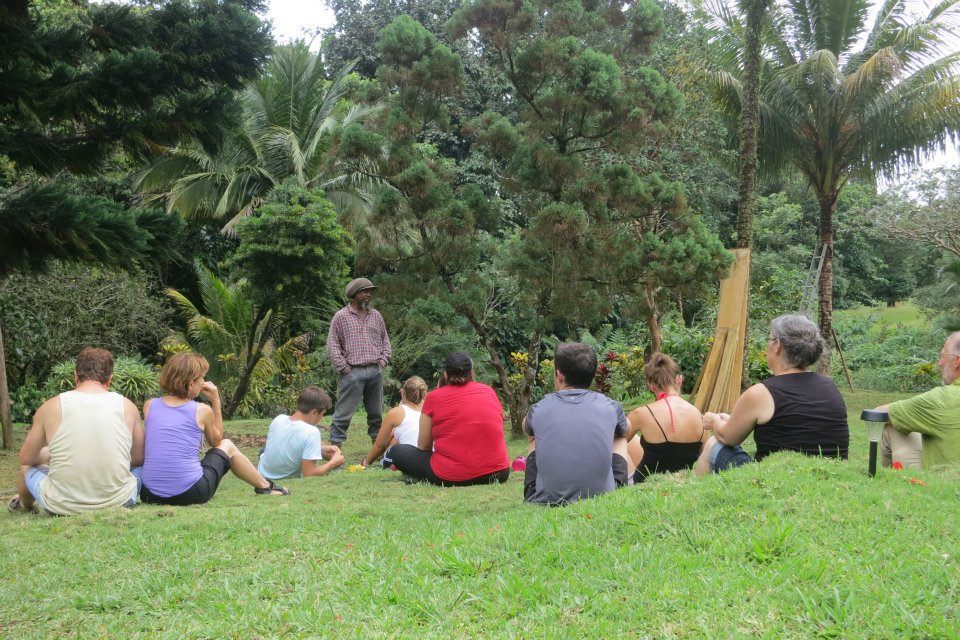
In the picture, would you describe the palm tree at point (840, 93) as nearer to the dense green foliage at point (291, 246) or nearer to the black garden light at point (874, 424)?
the dense green foliage at point (291, 246)

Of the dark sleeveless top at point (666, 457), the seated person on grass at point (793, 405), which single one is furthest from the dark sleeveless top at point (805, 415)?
the dark sleeveless top at point (666, 457)

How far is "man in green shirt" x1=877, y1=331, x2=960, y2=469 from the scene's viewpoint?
517 cm

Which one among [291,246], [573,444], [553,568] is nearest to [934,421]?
[573,444]

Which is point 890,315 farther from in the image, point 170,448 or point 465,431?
point 170,448

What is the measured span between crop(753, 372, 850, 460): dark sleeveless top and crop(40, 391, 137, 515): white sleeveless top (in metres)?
4.01

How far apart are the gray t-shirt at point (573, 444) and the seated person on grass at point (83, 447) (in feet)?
8.84

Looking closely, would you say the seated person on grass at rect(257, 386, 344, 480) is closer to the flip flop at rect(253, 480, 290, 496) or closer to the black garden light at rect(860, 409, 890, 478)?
the flip flop at rect(253, 480, 290, 496)

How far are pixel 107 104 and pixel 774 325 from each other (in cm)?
475

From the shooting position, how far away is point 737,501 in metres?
4.08

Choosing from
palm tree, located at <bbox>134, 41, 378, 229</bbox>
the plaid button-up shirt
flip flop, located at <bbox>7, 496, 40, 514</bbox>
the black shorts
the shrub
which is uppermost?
palm tree, located at <bbox>134, 41, 378, 229</bbox>

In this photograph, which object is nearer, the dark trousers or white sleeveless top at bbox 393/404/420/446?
the dark trousers

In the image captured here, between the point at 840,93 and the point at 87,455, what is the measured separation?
47.9 ft

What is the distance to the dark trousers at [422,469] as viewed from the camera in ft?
22.4

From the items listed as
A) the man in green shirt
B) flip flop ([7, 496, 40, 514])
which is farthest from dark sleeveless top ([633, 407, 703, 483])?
flip flop ([7, 496, 40, 514])
